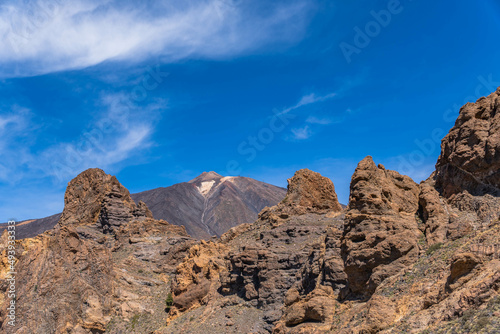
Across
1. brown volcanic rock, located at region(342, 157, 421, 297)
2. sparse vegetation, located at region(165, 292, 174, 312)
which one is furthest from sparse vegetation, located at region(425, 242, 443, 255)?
sparse vegetation, located at region(165, 292, 174, 312)

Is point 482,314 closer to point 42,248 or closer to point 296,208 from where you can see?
point 296,208

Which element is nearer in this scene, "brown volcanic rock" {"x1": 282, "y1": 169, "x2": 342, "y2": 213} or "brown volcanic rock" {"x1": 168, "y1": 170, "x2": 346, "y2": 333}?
"brown volcanic rock" {"x1": 168, "y1": 170, "x2": 346, "y2": 333}

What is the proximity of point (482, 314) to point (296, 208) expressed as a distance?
144ft

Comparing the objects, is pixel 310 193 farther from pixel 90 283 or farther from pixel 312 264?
pixel 90 283

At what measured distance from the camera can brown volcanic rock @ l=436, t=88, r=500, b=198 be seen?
2661cm

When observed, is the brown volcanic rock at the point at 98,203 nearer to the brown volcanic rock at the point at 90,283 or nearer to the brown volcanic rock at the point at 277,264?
the brown volcanic rock at the point at 90,283

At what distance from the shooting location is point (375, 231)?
2686 cm

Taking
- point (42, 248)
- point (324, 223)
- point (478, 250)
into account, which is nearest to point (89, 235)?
point (42, 248)

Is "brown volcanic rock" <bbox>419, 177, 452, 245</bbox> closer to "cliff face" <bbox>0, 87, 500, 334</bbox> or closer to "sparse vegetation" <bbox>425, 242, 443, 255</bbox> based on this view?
"cliff face" <bbox>0, 87, 500, 334</bbox>

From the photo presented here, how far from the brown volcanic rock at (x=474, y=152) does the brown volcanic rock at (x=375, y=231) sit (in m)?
3.26

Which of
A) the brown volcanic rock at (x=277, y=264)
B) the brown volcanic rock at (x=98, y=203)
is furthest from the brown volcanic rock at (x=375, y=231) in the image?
the brown volcanic rock at (x=98, y=203)

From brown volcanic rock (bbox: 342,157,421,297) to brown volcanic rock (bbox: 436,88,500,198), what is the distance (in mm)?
3262

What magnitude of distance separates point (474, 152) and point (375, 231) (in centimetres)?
760

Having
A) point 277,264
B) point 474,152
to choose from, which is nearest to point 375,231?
point 474,152
